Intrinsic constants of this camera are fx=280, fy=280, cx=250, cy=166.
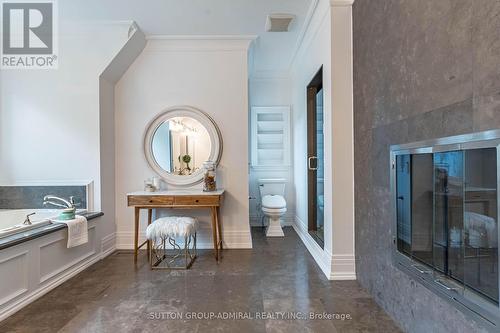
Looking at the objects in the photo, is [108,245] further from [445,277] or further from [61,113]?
[445,277]

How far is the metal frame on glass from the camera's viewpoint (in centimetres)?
107

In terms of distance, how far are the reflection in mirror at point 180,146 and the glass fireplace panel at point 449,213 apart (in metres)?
2.58

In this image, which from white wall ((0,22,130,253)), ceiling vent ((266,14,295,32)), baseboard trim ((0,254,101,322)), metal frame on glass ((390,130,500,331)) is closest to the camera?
metal frame on glass ((390,130,500,331))

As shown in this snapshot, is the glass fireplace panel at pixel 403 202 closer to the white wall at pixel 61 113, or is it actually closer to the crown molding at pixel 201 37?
the crown molding at pixel 201 37

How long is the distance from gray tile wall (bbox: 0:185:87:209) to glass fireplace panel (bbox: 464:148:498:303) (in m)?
3.45

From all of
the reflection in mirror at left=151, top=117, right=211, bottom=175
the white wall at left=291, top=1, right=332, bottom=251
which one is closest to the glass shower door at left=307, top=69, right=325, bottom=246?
the white wall at left=291, top=1, right=332, bottom=251

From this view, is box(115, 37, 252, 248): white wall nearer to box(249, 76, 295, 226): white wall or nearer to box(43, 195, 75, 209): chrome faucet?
box(43, 195, 75, 209): chrome faucet

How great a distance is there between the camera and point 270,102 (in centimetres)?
476

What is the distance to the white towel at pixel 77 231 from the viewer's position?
260 cm

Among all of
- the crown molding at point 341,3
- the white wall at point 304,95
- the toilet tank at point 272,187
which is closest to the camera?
the crown molding at point 341,3

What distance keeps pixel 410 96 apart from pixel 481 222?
30.3 inches

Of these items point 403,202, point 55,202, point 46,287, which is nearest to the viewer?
point 403,202

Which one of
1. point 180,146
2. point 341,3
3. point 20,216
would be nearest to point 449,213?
point 341,3

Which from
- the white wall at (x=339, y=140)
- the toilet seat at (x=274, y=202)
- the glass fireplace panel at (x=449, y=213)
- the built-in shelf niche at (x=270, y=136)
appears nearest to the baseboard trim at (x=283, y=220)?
the toilet seat at (x=274, y=202)
